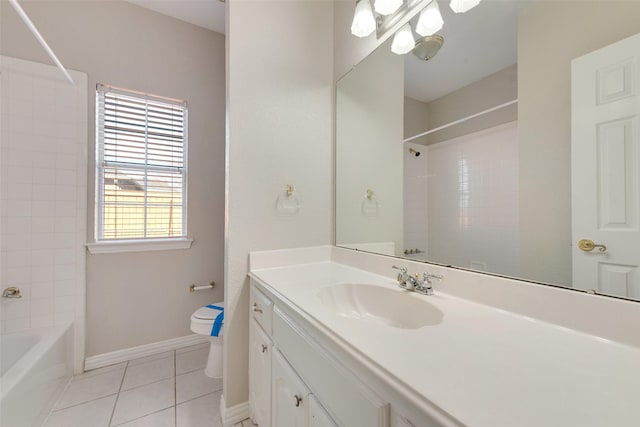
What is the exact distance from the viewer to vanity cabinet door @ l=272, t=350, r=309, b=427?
0.76 meters

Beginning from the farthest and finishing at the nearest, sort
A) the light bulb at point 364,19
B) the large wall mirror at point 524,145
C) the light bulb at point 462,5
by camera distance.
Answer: the light bulb at point 364,19 → the light bulb at point 462,5 → the large wall mirror at point 524,145

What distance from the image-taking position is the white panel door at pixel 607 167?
0.59 m

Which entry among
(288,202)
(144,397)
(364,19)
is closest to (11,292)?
(144,397)

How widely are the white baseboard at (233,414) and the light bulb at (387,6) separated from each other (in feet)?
6.94

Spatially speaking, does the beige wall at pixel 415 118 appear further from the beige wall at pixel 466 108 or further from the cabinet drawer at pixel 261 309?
the cabinet drawer at pixel 261 309

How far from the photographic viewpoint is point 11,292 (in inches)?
59.4

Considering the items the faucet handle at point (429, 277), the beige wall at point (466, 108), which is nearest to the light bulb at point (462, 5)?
the beige wall at point (466, 108)

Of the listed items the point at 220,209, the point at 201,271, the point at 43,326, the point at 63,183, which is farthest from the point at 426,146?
the point at 43,326

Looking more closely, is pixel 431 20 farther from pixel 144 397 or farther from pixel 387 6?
pixel 144 397

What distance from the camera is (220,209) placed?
2.20 meters

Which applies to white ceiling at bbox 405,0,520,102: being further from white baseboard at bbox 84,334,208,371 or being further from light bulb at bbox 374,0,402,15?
white baseboard at bbox 84,334,208,371

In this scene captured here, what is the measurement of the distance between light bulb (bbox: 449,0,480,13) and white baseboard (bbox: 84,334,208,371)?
2.69 m

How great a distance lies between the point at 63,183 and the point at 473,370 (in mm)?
2382

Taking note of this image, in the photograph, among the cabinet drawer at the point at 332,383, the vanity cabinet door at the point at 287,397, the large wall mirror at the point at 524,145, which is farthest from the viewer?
the vanity cabinet door at the point at 287,397
